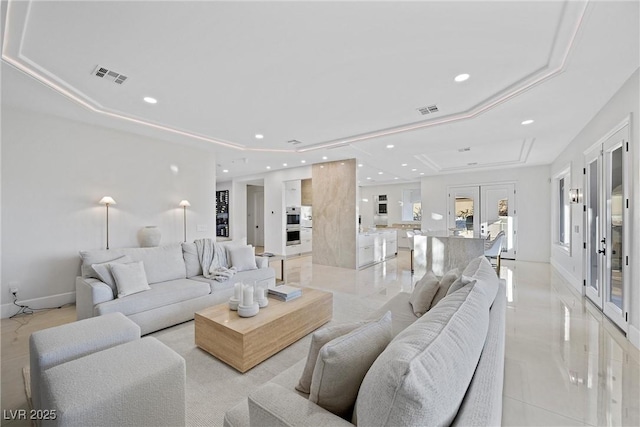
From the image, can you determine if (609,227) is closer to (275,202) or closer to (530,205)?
(530,205)

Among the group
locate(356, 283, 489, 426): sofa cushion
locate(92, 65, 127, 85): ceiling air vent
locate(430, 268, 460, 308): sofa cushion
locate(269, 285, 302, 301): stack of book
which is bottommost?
locate(269, 285, 302, 301): stack of book

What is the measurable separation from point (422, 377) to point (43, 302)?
17.0ft

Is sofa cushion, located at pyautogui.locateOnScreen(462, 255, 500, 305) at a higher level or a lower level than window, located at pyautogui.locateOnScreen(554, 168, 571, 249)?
lower

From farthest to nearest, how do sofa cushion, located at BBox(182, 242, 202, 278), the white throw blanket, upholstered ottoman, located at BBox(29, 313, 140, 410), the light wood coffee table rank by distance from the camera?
sofa cushion, located at BBox(182, 242, 202, 278)
the white throw blanket
the light wood coffee table
upholstered ottoman, located at BBox(29, 313, 140, 410)

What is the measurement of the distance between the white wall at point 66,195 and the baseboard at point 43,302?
10mm

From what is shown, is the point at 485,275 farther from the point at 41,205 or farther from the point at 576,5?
the point at 41,205

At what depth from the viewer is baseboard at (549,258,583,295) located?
462 cm

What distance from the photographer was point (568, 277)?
5.31 meters

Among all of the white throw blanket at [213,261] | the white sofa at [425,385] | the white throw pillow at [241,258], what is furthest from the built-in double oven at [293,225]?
the white sofa at [425,385]

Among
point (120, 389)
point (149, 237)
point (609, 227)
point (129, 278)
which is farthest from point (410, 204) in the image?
point (120, 389)

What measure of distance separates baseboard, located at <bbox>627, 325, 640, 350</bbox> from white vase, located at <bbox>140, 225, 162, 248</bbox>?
6.24m

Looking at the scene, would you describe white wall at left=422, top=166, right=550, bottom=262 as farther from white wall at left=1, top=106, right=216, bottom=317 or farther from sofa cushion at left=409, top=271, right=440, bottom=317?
white wall at left=1, top=106, right=216, bottom=317

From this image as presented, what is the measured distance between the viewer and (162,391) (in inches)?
60.2

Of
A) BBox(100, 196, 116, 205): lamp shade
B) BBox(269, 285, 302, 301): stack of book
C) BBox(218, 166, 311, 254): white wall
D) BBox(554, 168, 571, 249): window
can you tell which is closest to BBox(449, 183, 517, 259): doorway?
BBox(554, 168, 571, 249): window
